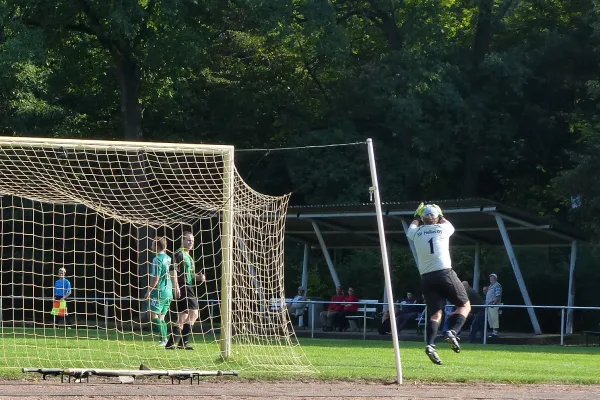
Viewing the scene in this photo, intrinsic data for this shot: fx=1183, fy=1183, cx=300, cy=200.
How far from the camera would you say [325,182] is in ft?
118

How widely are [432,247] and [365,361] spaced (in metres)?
2.75

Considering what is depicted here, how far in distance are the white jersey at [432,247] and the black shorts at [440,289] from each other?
0.24 feet

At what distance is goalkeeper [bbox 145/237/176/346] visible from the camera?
17.5 metres

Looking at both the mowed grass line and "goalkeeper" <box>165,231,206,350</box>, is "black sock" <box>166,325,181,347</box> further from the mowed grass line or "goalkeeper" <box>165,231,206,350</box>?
the mowed grass line

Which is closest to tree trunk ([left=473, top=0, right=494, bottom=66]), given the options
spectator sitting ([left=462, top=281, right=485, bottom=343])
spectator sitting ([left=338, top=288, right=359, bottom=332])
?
spectator sitting ([left=338, top=288, right=359, bottom=332])

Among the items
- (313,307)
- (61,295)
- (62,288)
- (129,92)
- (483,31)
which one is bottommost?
(313,307)

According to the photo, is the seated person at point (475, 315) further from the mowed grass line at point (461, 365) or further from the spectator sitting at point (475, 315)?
the mowed grass line at point (461, 365)

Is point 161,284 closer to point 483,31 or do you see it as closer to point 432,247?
point 432,247

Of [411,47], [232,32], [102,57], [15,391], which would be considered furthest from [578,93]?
[15,391]

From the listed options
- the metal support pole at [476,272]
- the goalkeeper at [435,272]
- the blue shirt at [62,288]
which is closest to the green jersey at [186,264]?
the goalkeeper at [435,272]

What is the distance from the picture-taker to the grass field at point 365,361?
1306cm

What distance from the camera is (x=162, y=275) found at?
57.1 ft

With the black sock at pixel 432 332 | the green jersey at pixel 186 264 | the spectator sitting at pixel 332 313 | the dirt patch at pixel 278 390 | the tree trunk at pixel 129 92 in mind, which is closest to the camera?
the dirt patch at pixel 278 390

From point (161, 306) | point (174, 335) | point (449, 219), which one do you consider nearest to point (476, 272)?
point (449, 219)
